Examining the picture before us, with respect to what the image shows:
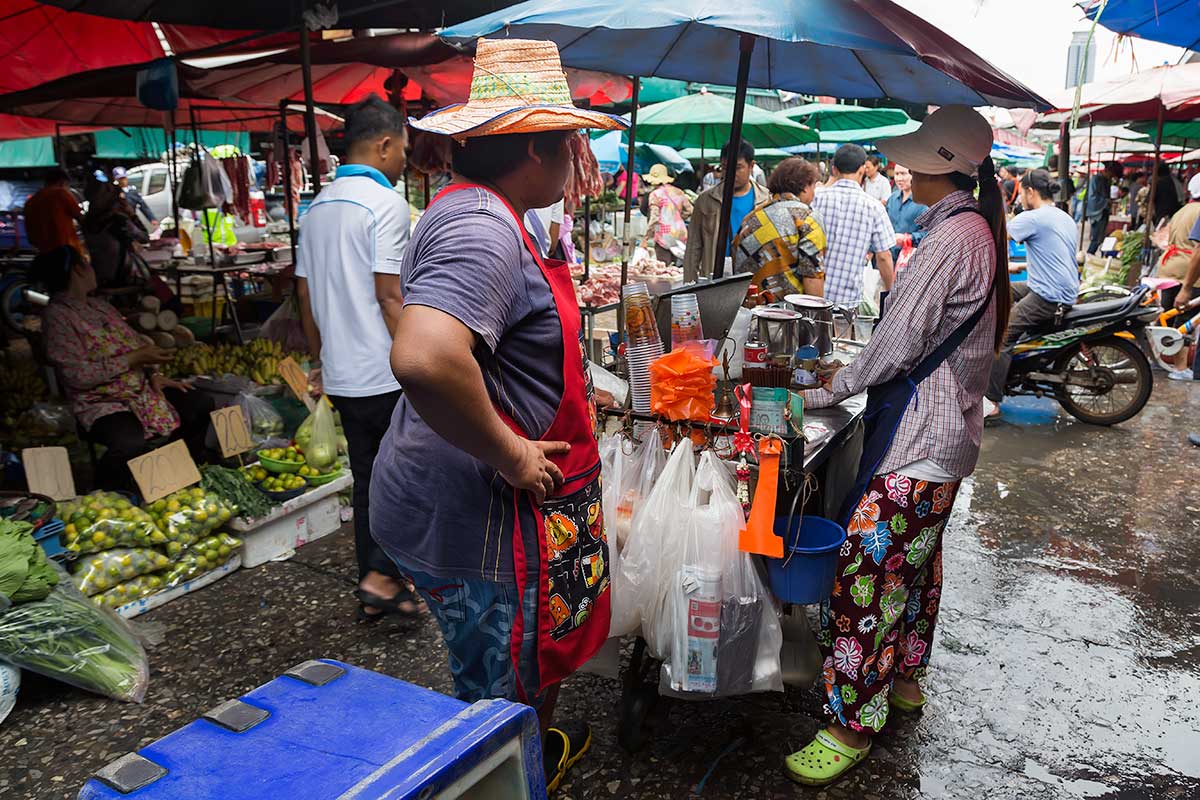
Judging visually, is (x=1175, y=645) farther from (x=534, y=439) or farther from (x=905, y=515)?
(x=534, y=439)

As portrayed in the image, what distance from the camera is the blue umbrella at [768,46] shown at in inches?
101

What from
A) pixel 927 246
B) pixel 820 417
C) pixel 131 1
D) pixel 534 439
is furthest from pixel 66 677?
pixel 131 1

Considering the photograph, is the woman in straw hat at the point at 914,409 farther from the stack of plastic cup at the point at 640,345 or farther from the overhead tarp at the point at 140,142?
the overhead tarp at the point at 140,142

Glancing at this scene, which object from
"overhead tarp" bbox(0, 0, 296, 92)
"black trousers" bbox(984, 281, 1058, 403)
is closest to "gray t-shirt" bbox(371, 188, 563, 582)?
"overhead tarp" bbox(0, 0, 296, 92)

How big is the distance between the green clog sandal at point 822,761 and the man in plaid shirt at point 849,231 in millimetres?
3995

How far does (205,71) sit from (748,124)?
214 inches

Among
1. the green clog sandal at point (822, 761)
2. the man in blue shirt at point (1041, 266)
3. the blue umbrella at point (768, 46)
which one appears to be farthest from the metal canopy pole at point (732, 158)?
the man in blue shirt at point (1041, 266)

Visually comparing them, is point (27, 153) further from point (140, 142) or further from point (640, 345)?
point (640, 345)

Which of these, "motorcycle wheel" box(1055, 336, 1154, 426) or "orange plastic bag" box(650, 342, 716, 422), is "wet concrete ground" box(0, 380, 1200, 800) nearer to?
"orange plastic bag" box(650, 342, 716, 422)

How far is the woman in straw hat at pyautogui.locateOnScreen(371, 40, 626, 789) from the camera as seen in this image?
1.58 metres

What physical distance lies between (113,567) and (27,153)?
15.6 metres

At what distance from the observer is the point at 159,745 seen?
1334 mm

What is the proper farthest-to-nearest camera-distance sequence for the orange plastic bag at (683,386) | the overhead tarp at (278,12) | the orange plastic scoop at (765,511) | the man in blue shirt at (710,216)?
the man in blue shirt at (710,216) → the overhead tarp at (278,12) → the orange plastic bag at (683,386) → the orange plastic scoop at (765,511)

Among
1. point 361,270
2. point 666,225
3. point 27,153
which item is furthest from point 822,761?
point 27,153
